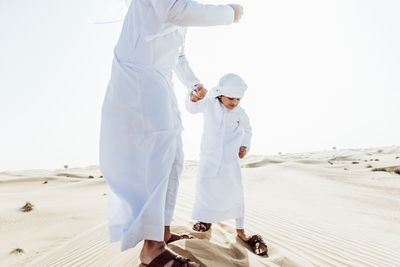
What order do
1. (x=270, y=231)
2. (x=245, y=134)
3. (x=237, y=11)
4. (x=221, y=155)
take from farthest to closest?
1. (x=270, y=231)
2. (x=245, y=134)
3. (x=221, y=155)
4. (x=237, y=11)

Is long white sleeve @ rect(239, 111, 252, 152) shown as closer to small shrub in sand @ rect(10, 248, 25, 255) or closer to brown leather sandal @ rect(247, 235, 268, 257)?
brown leather sandal @ rect(247, 235, 268, 257)

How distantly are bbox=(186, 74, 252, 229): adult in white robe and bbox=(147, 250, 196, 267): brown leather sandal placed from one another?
112 centimetres

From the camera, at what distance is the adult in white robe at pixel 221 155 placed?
2834 mm

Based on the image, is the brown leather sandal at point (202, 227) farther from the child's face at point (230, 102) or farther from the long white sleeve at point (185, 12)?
the long white sleeve at point (185, 12)

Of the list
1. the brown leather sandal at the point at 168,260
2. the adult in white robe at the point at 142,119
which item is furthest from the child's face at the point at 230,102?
the brown leather sandal at the point at 168,260

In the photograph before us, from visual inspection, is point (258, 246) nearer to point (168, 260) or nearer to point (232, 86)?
point (168, 260)

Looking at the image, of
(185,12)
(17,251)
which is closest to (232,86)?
(185,12)

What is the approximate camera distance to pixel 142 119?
1709 millimetres

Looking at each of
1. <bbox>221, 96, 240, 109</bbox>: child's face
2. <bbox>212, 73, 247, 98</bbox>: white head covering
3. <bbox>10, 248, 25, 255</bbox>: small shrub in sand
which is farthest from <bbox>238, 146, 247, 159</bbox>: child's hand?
<bbox>10, 248, 25, 255</bbox>: small shrub in sand

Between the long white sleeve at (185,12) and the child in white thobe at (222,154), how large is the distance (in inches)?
45.6

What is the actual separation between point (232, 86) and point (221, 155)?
766 millimetres

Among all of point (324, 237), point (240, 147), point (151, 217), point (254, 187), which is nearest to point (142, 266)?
point (151, 217)

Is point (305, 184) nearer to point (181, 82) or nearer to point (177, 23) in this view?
point (181, 82)

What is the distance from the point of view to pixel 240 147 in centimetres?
308
